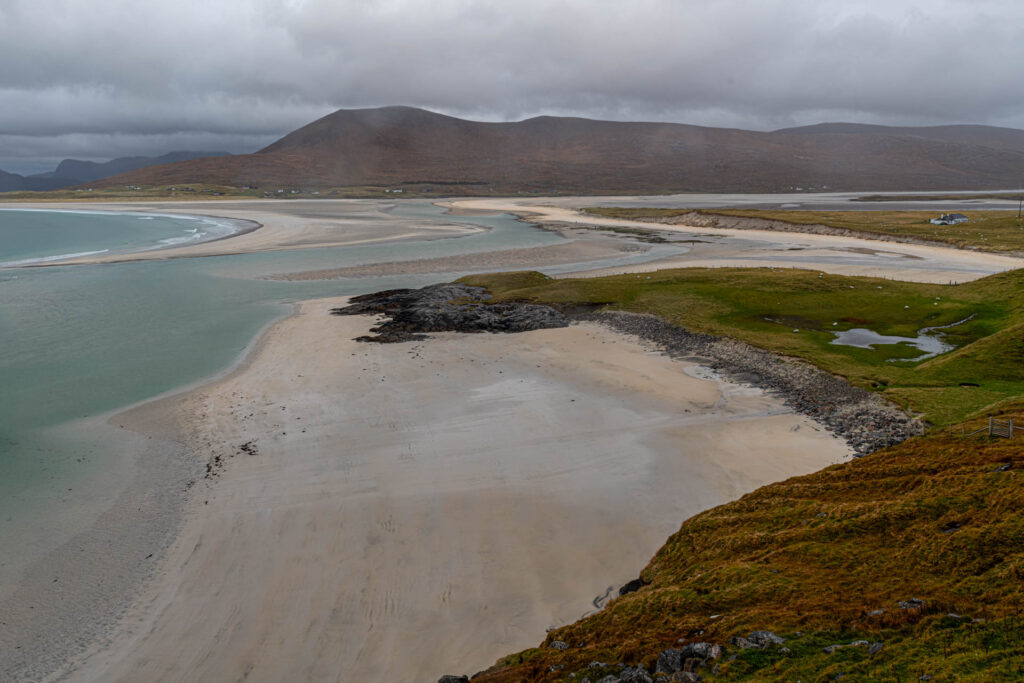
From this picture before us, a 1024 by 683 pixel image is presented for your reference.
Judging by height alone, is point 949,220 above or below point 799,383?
above

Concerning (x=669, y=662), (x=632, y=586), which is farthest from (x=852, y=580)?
(x=632, y=586)

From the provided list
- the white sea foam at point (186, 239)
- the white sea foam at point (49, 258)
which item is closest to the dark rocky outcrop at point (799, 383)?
the white sea foam at point (49, 258)

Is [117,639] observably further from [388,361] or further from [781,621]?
[388,361]

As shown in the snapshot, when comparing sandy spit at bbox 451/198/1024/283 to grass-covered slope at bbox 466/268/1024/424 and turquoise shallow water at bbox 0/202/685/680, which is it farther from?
grass-covered slope at bbox 466/268/1024/424

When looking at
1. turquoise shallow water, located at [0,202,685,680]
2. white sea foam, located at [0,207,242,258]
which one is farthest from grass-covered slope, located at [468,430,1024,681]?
white sea foam, located at [0,207,242,258]

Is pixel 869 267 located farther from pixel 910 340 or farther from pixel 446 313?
pixel 446 313

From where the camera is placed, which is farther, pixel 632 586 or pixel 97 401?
pixel 97 401

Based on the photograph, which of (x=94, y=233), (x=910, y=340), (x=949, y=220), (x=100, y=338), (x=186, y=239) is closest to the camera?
(x=910, y=340)
